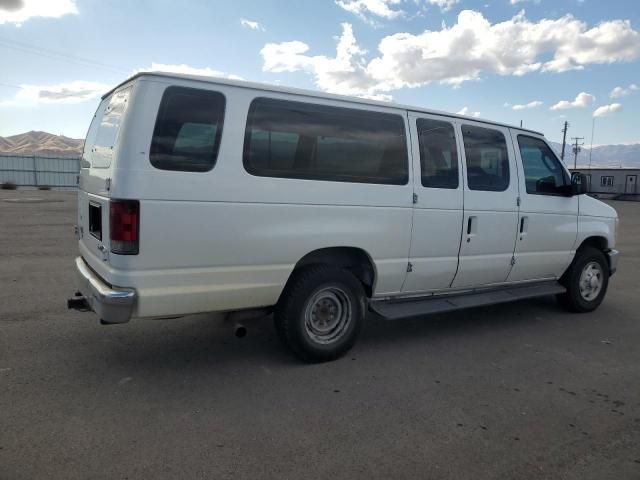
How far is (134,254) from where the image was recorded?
11.8ft

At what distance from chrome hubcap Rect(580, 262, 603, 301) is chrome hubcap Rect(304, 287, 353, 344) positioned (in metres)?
3.57

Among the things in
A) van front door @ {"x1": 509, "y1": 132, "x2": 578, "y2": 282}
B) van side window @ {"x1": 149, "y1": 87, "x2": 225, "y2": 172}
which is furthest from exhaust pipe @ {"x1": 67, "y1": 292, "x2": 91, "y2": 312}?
van front door @ {"x1": 509, "y1": 132, "x2": 578, "y2": 282}

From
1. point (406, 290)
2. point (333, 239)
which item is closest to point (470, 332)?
point (406, 290)

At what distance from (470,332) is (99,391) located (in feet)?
12.2

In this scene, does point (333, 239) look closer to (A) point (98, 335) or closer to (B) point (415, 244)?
(B) point (415, 244)

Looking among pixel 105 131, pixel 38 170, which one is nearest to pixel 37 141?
pixel 38 170

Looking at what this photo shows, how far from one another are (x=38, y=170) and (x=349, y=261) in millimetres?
39074

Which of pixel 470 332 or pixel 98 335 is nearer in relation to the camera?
pixel 98 335

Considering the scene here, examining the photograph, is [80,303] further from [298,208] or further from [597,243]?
[597,243]

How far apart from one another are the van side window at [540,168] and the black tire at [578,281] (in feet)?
3.20

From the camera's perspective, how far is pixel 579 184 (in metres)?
6.12

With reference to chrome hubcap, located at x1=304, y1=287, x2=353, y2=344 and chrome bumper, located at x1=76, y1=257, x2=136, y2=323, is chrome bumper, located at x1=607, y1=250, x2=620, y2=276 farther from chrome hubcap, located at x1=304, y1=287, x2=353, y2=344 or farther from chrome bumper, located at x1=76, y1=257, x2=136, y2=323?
chrome bumper, located at x1=76, y1=257, x2=136, y2=323

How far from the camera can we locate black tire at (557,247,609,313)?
6.38 meters

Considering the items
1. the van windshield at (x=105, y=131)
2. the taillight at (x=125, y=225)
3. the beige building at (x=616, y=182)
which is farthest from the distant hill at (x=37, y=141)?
the taillight at (x=125, y=225)
